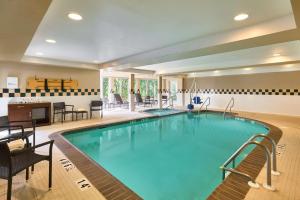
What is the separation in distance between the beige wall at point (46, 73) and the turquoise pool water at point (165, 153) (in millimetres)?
2364

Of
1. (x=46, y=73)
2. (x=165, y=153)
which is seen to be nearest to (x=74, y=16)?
(x=165, y=153)

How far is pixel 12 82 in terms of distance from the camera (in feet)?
16.8

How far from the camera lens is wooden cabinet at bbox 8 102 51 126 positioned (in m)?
4.83

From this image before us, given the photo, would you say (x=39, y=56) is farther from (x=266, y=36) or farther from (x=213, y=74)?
(x=213, y=74)

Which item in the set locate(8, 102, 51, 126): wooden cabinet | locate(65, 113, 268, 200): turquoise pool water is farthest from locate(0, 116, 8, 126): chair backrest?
locate(8, 102, 51, 126): wooden cabinet

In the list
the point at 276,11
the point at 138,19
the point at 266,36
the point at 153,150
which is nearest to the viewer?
the point at 276,11

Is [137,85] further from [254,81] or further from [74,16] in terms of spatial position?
[74,16]

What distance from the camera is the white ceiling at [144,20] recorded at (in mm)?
2191

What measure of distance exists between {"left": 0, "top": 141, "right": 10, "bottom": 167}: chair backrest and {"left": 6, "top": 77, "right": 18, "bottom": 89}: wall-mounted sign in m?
4.57

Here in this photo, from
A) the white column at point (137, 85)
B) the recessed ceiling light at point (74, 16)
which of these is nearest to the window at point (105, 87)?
the white column at point (137, 85)

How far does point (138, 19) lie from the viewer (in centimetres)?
263

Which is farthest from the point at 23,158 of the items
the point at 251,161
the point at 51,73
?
the point at 51,73

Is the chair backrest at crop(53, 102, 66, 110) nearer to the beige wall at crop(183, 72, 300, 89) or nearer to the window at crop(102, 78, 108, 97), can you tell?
the window at crop(102, 78, 108, 97)

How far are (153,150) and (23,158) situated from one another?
255cm
